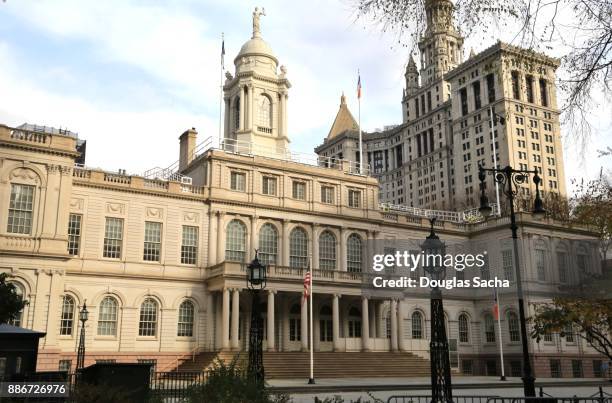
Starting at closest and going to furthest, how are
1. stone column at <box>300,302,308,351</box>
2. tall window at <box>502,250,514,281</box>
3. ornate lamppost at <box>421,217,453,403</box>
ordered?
ornate lamppost at <box>421,217,453,403</box> < stone column at <box>300,302,308,351</box> < tall window at <box>502,250,514,281</box>

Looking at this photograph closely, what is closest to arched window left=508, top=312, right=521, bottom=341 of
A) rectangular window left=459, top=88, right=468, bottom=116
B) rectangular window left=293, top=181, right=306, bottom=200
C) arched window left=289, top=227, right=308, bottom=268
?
arched window left=289, top=227, right=308, bottom=268

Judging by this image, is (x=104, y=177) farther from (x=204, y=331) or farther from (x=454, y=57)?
(x=454, y=57)

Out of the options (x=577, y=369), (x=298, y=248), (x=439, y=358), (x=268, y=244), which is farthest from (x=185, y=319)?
(x=577, y=369)

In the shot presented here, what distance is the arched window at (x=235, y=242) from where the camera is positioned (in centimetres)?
4712

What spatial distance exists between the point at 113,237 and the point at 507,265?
33.6 meters

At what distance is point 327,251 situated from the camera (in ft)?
169

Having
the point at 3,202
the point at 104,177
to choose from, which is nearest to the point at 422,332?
the point at 104,177

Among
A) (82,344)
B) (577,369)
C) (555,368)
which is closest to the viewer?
(82,344)

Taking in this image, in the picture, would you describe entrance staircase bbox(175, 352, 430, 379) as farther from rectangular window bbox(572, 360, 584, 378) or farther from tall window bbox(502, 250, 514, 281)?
rectangular window bbox(572, 360, 584, 378)

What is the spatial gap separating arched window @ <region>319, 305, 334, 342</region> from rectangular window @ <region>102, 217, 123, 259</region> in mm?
16560

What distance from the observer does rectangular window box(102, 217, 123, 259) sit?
141ft

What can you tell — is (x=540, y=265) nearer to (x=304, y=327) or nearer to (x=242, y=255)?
(x=304, y=327)

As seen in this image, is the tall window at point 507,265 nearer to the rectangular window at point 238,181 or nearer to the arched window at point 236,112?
the rectangular window at point 238,181

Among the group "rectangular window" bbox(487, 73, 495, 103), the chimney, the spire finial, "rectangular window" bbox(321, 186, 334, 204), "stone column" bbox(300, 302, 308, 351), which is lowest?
"stone column" bbox(300, 302, 308, 351)
